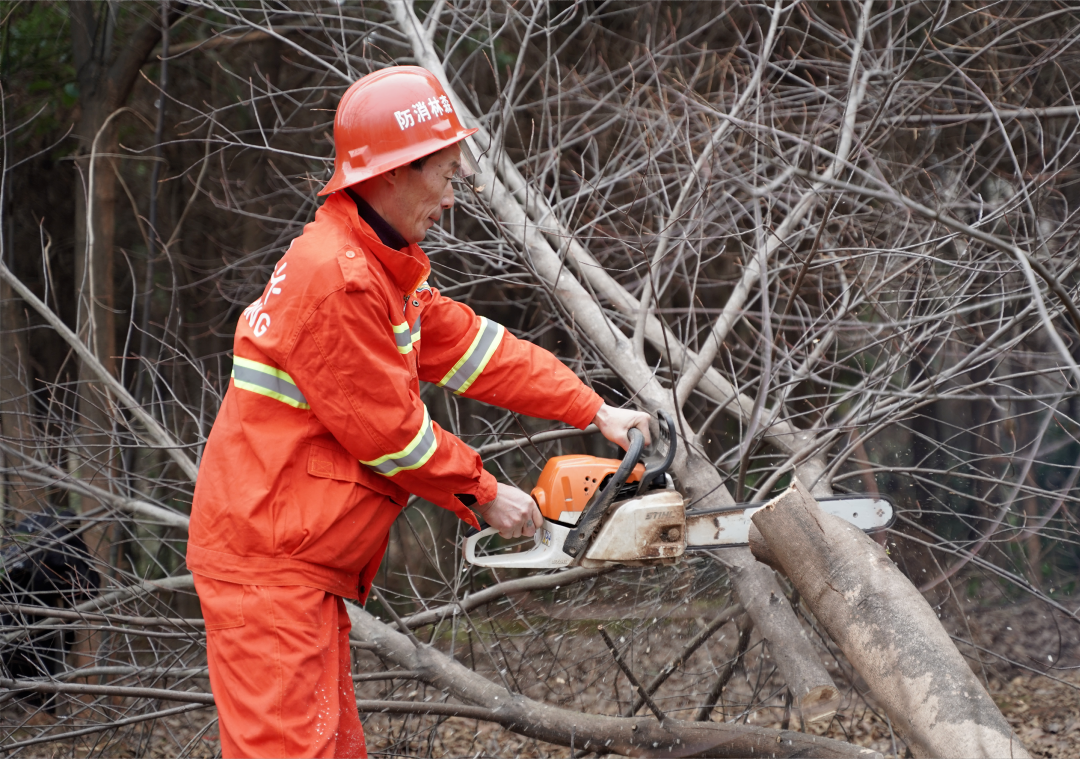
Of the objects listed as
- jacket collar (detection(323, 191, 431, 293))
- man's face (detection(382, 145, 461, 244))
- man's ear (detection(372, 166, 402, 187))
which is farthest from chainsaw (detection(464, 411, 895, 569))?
man's ear (detection(372, 166, 402, 187))

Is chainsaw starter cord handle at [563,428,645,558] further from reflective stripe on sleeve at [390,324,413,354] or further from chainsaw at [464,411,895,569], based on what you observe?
reflective stripe on sleeve at [390,324,413,354]

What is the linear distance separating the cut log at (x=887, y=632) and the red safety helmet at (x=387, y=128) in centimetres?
137

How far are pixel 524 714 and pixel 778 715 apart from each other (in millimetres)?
2243

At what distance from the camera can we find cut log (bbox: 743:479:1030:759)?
208cm

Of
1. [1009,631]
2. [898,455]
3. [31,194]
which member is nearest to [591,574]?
[898,455]

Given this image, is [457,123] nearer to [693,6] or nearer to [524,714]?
[524,714]

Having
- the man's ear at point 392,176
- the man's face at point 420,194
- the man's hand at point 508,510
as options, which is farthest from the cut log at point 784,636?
the man's ear at point 392,176

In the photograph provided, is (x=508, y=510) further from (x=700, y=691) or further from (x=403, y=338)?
(x=700, y=691)

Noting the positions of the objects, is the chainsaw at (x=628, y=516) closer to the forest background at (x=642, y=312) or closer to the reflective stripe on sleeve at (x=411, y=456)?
the forest background at (x=642, y=312)

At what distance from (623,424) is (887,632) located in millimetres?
926

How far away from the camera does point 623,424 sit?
2.70m

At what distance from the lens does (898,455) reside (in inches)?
164

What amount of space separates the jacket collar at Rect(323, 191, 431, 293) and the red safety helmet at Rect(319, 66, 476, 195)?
1.9 inches

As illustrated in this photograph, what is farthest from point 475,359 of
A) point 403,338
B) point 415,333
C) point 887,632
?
point 887,632
